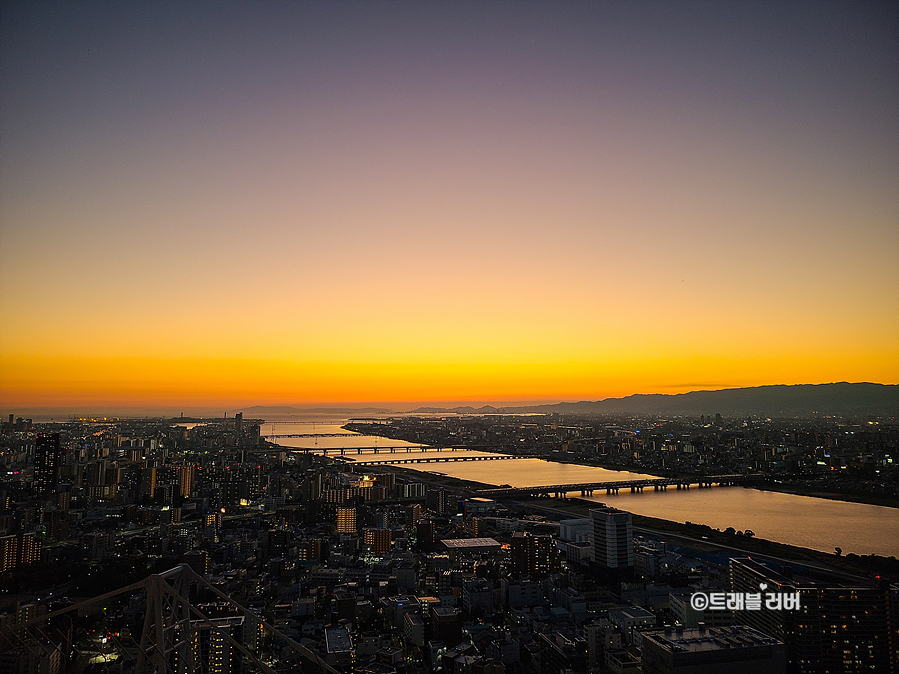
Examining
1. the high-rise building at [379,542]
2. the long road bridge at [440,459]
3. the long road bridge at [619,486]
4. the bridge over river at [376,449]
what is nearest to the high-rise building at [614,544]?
the high-rise building at [379,542]

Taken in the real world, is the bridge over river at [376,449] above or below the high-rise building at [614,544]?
below

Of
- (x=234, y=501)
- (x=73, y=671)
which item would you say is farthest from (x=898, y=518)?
(x=234, y=501)

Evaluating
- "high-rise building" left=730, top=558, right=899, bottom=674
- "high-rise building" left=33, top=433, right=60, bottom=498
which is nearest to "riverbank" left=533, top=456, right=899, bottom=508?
"high-rise building" left=730, top=558, right=899, bottom=674

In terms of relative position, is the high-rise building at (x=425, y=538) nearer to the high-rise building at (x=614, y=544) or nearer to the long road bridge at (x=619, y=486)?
the high-rise building at (x=614, y=544)

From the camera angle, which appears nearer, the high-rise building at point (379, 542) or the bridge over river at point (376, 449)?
the high-rise building at point (379, 542)

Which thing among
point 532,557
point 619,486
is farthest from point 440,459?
point 532,557

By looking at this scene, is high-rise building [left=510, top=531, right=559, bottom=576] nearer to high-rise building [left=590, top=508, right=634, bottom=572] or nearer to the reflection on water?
high-rise building [left=590, top=508, right=634, bottom=572]

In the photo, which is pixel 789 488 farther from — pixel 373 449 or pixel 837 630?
pixel 373 449
